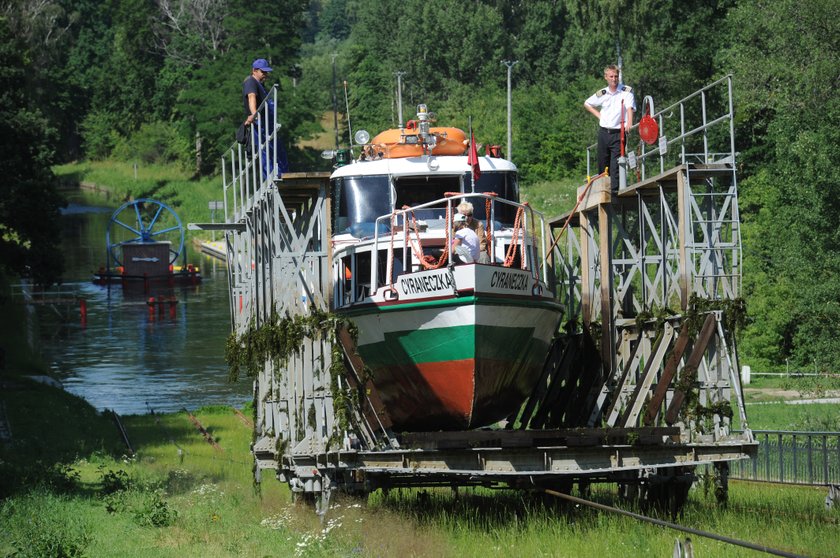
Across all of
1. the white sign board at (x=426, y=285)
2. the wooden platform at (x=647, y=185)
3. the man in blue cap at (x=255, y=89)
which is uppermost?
the man in blue cap at (x=255, y=89)

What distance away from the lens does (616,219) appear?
73.5ft

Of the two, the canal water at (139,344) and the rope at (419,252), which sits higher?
the rope at (419,252)

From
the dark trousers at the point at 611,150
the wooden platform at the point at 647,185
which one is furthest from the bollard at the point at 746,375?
the dark trousers at the point at 611,150

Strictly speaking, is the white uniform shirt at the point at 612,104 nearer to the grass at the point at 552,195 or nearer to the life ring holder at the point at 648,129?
the life ring holder at the point at 648,129

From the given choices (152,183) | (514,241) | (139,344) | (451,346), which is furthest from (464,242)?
(152,183)

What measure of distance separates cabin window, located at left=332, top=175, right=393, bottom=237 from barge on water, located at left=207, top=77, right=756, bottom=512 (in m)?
0.02

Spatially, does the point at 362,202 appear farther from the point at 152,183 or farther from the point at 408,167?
the point at 152,183

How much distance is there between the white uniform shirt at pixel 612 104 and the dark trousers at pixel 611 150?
0.36 ft

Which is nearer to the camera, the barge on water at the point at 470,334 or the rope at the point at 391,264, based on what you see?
the barge on water at the point at 470,334

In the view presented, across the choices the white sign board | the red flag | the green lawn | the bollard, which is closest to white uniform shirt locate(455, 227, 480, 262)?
the white sign board

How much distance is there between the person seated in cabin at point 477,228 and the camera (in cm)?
1970

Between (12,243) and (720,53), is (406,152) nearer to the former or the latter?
(12,243)

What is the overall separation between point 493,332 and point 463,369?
0.66 metres

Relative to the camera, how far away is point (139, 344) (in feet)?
219
